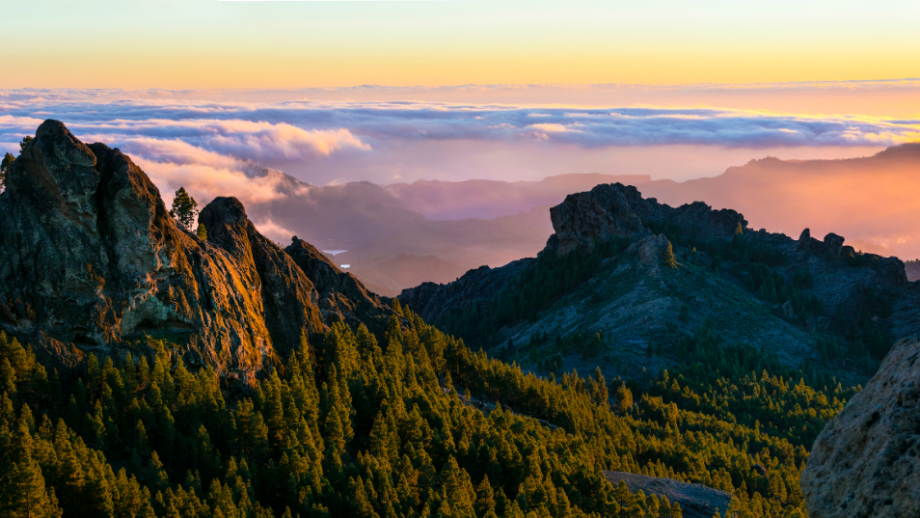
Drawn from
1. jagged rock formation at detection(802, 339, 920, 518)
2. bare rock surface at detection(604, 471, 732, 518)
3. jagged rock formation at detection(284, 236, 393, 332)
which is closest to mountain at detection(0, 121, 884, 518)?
bare rock surface at detection(604, 471, 732, 518)

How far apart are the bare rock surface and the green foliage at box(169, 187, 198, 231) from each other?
85478 millimetres

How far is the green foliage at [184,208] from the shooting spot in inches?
5535

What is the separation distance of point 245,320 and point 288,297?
57.2ft

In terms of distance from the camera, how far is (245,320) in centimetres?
12356

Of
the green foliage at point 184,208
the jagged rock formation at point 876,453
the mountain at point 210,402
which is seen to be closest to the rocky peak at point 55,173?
the mountain at point 210,402

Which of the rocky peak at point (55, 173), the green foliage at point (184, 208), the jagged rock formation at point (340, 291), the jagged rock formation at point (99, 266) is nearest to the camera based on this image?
the jagged rock formation at point (99, 266)

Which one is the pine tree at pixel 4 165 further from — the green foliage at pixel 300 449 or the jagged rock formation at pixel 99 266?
the green foliage at pixel 300 449

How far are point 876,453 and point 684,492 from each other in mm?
109263

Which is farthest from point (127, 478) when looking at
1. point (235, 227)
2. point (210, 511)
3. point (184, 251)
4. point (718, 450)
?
point (718, 450)

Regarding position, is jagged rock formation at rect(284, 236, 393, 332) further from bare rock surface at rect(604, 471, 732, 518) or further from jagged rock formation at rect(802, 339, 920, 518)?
jagged rock formation at rect(802, 339, 920, 518)

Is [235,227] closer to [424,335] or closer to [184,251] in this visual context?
[184,251]

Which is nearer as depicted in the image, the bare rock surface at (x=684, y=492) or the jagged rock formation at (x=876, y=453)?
the jagged rock formation at (x=876, y=453)

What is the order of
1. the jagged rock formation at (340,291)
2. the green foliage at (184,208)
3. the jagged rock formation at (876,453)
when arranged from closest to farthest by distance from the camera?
the jagged rock formation at (876,453) → the green foliage at (184,208) → the jagged rock formation at (340,291)

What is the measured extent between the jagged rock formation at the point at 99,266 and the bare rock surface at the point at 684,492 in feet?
203
